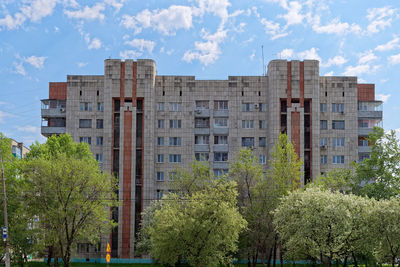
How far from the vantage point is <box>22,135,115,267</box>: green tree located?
51719 mm

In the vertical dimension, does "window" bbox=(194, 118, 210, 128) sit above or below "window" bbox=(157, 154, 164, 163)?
above

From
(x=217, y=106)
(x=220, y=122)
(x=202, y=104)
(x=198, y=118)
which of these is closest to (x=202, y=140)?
(x=198, y=118)

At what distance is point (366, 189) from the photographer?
2424 inches

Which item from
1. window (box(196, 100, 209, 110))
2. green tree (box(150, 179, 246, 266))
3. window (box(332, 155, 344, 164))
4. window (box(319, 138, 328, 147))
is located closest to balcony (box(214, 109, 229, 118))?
window (box(196, 100, 209, 110))

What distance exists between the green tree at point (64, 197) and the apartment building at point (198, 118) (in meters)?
26.3

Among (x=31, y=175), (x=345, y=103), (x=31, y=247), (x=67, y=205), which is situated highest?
(x=345, y=103)

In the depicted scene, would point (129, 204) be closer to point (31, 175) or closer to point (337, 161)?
point (31, 175)

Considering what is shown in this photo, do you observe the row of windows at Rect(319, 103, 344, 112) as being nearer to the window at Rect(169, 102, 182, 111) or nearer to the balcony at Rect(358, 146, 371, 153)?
the balcony at Rect(358, 146, 371, 153)

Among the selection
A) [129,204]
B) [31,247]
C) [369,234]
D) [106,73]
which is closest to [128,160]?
[129,204]

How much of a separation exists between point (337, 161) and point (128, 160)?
36510 millimetres

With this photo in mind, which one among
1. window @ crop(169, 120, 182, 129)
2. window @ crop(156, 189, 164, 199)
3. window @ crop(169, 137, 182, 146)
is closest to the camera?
window @ crop(156, 189, 164, 199)

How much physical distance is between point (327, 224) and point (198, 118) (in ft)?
140

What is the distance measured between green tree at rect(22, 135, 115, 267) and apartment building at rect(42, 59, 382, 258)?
26.3 m

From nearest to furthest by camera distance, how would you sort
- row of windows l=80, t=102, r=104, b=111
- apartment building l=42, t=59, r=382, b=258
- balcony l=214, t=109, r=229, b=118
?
apartment building l=42, t=59, r=382, b=258 → balcony l=214, t=109, r=229, b=118 → row of windows l=80, t=102, r=104, b=111
